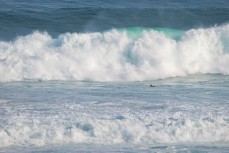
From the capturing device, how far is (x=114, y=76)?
2230 cm

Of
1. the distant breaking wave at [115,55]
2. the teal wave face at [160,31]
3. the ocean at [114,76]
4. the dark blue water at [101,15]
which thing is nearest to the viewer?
the ocean at [114,76]

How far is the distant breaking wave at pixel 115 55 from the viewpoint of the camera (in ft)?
72.9

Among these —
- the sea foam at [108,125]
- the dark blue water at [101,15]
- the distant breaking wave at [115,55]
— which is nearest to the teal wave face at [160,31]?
the distant breaking wave at [115,55]

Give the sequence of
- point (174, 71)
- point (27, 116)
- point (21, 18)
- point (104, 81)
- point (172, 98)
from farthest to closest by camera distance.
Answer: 1. point (21, 18)
2. point (174, 71)
3. point (104, 81)
4. point (172, 98)
5. point (27, 116)

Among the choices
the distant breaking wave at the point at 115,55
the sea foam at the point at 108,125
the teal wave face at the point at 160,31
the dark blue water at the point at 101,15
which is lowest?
the sea foam at the point at 108,125

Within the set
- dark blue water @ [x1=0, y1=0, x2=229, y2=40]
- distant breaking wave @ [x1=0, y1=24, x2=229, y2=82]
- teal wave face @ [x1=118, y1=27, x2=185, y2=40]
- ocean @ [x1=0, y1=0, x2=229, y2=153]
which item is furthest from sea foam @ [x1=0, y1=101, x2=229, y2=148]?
dark blue water @ [x1=0, y1=0, x2=229, y2=40]

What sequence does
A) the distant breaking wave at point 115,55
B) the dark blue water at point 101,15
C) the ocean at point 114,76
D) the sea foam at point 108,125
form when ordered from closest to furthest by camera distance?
the sea foam at point 108,125
the ocean at point 114,76
the distant breaking wave at point 115,55
the dark blue water at point 101,15

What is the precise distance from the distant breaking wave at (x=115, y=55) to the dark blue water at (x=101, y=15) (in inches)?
72.1

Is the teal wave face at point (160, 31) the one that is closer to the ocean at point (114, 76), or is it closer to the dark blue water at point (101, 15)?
the ocean at point (114, 76)

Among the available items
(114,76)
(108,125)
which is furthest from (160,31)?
(108,125)

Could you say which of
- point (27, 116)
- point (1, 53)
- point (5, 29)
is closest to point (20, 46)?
point (1, 53)

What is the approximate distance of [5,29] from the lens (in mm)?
26234

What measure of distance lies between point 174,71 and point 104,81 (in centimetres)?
286

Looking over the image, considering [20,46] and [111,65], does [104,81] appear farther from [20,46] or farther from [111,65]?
[20,46]
